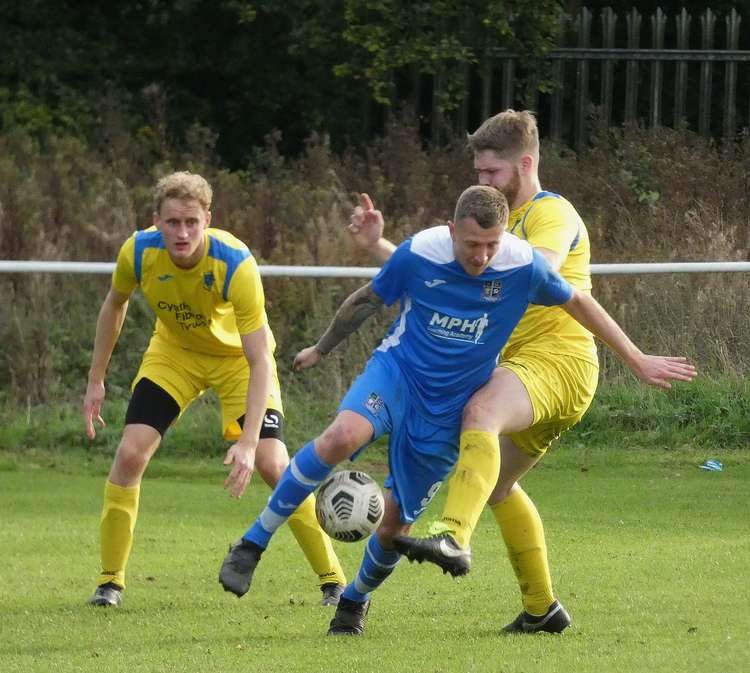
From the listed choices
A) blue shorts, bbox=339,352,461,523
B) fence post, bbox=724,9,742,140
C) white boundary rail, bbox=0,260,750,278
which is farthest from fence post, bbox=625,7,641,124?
blue shorts, bbox=339,352,461,523

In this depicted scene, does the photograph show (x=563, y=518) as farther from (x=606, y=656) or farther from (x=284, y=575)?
(x=606, y=656)

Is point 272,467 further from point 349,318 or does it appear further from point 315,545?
point 349,318

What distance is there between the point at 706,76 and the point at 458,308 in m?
11.6

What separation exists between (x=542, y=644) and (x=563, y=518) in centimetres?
340

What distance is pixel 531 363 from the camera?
6.61 metres

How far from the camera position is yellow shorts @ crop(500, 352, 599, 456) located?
6.49 metres

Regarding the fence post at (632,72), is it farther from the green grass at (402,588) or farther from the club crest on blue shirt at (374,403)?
the club crest on blue shirt at (374,403)

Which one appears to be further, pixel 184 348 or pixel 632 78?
pixel 632 78

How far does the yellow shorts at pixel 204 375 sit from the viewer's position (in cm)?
771

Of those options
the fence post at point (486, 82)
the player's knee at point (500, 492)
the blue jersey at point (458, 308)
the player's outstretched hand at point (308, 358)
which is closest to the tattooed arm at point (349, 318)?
the player's outstretched hand at point (308, 358)

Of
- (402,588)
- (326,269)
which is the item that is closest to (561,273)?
(402,588)

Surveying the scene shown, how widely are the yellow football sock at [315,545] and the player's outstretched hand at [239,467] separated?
3.46 feet

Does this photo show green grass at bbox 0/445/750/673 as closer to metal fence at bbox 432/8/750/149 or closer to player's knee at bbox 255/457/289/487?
player's knee at bbox 255/457/289/487

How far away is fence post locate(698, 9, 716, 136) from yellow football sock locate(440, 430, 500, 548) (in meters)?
11.6
